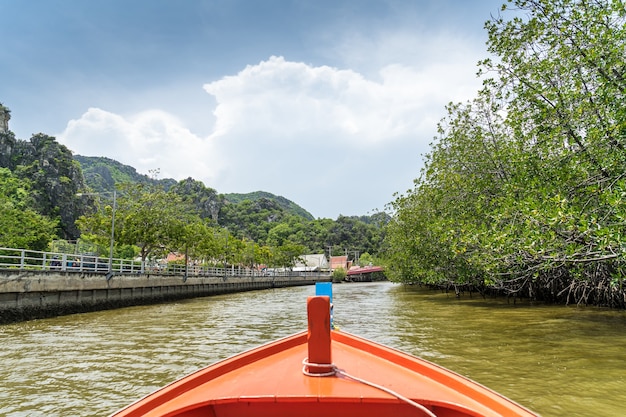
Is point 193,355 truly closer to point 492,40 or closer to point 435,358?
point 435,358

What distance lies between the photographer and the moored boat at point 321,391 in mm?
2711

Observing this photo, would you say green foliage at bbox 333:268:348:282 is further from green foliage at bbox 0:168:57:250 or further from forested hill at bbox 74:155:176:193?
forested hill at bbox 74:155:176:193

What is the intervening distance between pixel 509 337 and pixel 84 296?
18.7 meters

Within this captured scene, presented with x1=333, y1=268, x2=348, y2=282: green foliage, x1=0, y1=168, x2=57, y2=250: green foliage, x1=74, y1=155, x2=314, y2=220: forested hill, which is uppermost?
x1=74, y1=155, x2=314, y2=220: forested hill

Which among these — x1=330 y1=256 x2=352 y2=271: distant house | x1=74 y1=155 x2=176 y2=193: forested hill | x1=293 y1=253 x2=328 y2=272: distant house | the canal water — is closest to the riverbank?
the canal water

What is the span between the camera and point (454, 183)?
1745 cm

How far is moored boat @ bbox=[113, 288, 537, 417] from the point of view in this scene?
2.71 metres

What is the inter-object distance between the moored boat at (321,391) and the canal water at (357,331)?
111 inches

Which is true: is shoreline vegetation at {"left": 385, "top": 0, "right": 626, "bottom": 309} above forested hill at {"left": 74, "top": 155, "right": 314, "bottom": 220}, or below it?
below

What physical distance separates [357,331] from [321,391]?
956 cm

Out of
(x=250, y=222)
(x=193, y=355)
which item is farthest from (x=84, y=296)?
(x=250, y=222)

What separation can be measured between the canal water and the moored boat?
9.26 feet

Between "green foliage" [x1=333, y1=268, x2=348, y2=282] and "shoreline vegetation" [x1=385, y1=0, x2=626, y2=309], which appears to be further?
"green foliage" [x1=333, y1=268, x2=348, y2=282]

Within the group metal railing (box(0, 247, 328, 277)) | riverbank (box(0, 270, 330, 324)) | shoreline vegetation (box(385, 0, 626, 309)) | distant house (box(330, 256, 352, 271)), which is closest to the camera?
shoreline vegetation (box(385, 0, 626, 309))
